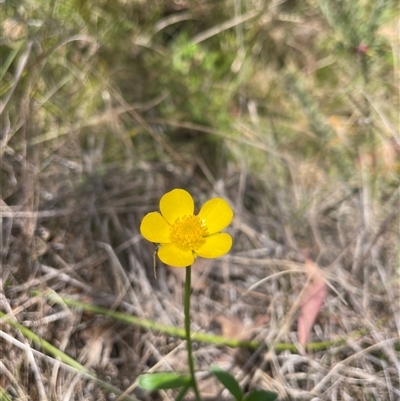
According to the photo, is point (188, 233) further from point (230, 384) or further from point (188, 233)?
point (230, 384)

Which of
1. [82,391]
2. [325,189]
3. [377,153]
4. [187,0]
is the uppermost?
[187,0]

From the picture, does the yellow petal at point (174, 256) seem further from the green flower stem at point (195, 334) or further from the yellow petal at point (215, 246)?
the green flower stem at point (195, 334)

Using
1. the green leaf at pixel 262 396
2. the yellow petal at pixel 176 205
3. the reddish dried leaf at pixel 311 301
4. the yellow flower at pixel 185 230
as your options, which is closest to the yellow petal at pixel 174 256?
the yellow flower at pixel 185 230

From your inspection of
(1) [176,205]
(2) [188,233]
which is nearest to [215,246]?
(2) [188,233]

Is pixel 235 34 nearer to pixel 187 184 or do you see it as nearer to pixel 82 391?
pixel 187 184

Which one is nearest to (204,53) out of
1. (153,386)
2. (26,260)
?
(26,260)

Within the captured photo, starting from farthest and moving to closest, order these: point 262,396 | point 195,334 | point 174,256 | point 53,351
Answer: point 195,334, point 53,351, point 262,396, point 174,256
